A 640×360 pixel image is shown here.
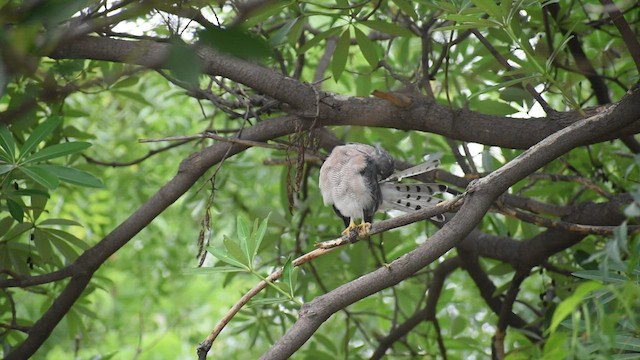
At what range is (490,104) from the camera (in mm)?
3164

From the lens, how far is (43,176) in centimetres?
211

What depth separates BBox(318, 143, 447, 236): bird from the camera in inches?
94.0

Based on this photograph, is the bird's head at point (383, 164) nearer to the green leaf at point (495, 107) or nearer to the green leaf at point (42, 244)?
the green leaf at point (495, 107)

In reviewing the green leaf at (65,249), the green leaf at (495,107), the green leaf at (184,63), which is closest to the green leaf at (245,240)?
the green leaf at (65,249)

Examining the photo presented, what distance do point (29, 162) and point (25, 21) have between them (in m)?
1.48

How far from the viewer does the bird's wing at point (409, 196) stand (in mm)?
2436

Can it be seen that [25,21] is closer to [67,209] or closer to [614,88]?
[614,88]

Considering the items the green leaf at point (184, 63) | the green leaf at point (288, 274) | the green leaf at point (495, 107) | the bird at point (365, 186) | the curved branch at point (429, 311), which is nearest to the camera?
the green leaf at point (184, 63)

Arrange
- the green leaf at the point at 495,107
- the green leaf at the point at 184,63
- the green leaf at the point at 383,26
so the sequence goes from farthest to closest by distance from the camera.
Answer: the green leaf at the point at 495,107 < the green leaf at the point at 383,26 < the green leaf at the point at 184,63

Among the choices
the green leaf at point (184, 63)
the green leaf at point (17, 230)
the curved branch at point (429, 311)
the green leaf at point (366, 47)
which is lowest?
the green leaf at point (184, 63)

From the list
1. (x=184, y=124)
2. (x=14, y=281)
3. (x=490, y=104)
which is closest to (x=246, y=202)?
(x=184, y=124)

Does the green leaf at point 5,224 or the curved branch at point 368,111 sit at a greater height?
the green leaf at point 5,224

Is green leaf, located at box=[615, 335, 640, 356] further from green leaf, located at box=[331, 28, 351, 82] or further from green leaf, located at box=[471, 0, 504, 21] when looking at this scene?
green leaf, located at box=[331, 28, 351, 82]

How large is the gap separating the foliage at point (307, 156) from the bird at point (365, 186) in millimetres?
110
